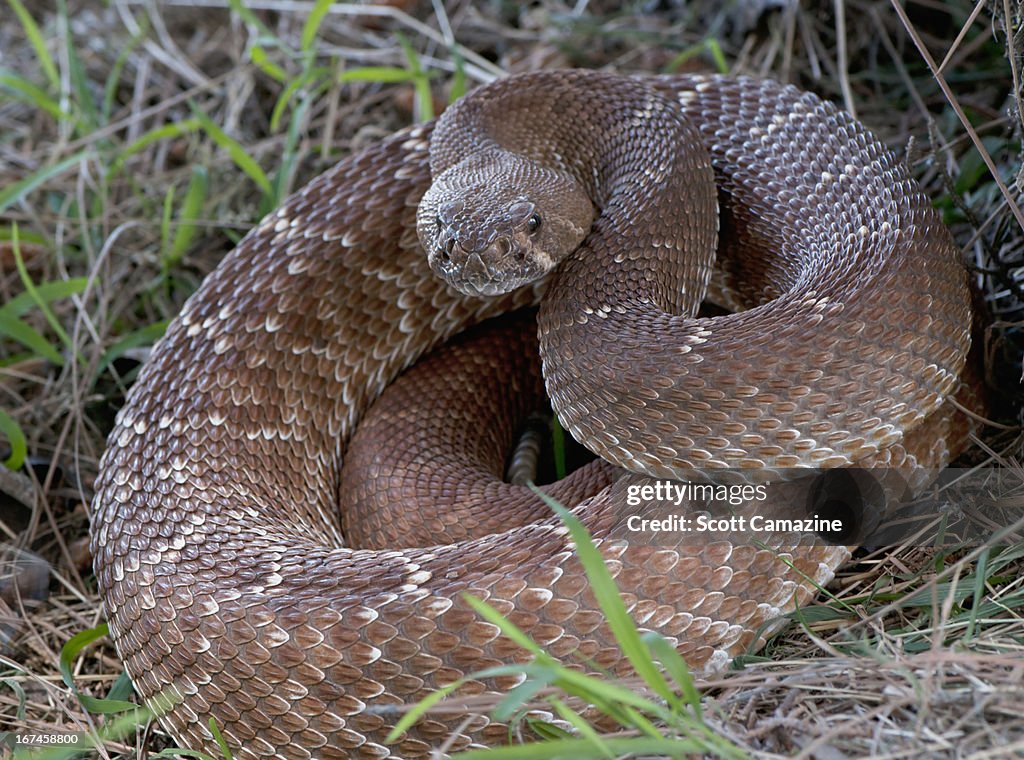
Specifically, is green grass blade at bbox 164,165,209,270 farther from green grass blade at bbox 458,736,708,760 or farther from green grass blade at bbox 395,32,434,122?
green grass blade at bbox 458,736,708,760

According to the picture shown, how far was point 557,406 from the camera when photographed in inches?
127

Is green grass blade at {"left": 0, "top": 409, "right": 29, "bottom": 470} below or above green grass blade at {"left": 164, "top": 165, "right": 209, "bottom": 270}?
below

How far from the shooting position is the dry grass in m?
2.46

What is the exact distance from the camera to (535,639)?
2.67 metres

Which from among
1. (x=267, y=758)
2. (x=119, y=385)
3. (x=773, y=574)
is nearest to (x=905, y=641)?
(x=773, y=574)

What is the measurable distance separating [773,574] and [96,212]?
396 centimetres

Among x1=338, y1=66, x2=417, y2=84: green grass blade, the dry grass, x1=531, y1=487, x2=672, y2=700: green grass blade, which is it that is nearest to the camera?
x1=531, y1=487, x2=672, y2=700: green grass blade

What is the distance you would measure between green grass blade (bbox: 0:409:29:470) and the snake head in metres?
1.92

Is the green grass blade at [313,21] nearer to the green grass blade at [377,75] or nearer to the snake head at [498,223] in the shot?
the green grass blade at [377,75]

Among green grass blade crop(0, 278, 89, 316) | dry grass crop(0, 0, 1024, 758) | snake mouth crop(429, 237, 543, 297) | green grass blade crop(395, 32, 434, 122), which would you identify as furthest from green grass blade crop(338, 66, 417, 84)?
snake mouth crop(429, 237, 543, 297)

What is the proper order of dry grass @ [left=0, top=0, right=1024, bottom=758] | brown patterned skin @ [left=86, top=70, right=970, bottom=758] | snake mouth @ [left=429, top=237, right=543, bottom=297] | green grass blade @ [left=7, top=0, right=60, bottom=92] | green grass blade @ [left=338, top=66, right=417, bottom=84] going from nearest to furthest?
dry grass @ [left=0, top=0, right=1024, bottom=758] → brown patterned skin @ [left=86, top=70, right=970, bottom=758] → snake mouth @ [left=429, top=237, right=543, bottom=297] → green grass blade @ [left=338, top=66, right=417, bottom=84] → green grass blade @ [left=7, top=0, right=60, bottom=92]

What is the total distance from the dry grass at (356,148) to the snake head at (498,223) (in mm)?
1354

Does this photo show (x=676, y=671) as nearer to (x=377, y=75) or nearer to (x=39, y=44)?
(x=377, y=75)

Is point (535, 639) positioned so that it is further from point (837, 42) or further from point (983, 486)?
point (837, 42)
